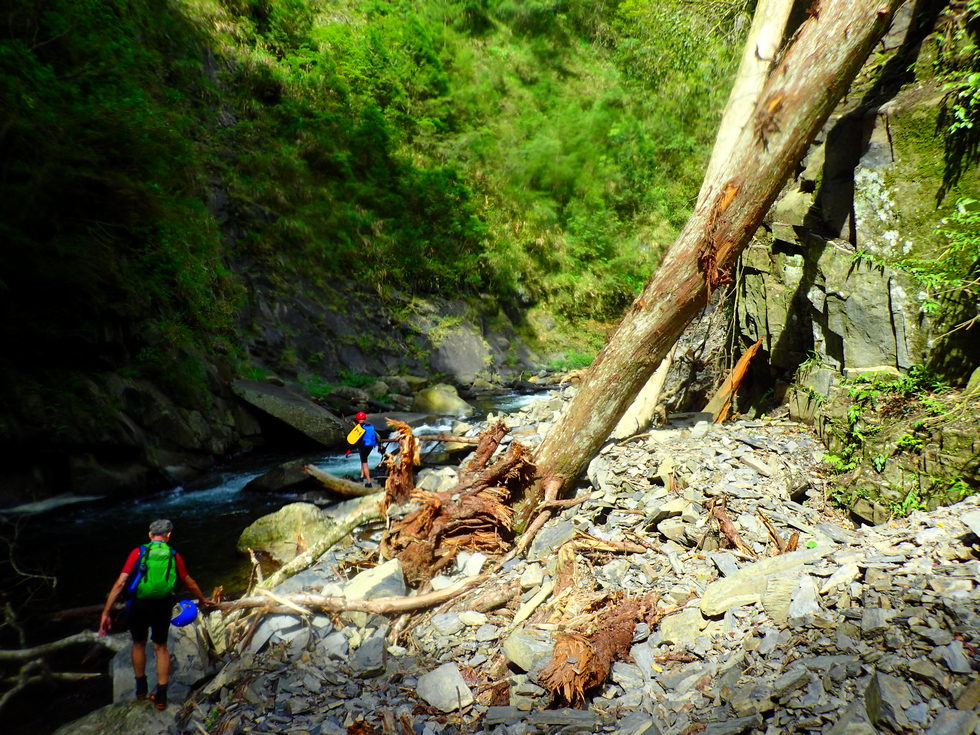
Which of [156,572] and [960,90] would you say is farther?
[960,90]

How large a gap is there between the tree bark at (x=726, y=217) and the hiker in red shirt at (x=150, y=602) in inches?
120

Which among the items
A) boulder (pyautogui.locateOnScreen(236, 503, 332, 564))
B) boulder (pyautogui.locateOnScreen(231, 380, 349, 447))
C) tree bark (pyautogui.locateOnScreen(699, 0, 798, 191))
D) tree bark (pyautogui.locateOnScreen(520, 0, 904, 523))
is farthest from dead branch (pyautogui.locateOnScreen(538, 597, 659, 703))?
boulder (pyautogui.locateOnScreen(231, 380, 349, 447))

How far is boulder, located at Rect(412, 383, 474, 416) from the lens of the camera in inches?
550

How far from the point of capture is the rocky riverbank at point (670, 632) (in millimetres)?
2332

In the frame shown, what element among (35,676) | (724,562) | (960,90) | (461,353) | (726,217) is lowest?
(35,676)

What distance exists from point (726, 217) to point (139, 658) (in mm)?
6008

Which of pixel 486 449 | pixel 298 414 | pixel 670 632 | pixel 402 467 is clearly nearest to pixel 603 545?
pixel 670 632

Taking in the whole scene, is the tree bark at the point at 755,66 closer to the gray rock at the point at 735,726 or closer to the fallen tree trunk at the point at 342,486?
the gray rock at the point at 735,726

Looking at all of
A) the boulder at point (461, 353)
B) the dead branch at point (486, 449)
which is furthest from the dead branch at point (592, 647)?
the boulder at point (461, 353)

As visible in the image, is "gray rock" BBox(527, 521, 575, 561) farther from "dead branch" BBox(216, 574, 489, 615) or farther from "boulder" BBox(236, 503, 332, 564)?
"boulder" BBox(236, 503, 332, 564)

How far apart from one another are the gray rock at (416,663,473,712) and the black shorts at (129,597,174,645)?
2.16 m

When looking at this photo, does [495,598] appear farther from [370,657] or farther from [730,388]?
[730,388]

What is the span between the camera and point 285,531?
694 centimetres

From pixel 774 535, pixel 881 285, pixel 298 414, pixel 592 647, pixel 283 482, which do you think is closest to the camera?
pixel 592 647
